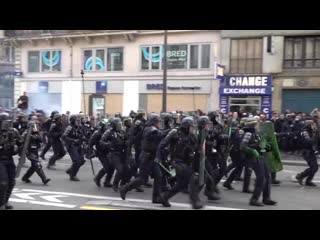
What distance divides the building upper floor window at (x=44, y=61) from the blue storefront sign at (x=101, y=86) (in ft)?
11.4

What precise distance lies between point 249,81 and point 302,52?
10.1 feet

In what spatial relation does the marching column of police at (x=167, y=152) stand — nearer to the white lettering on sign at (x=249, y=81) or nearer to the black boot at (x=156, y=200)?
the black boot at (x=156, y=200)

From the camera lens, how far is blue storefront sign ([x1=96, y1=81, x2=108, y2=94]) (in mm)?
30078

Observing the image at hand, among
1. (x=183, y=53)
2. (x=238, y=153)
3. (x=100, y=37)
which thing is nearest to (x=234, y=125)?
(x=238, y=153)

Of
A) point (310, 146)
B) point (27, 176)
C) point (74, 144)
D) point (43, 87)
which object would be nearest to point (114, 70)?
point (43, 87)

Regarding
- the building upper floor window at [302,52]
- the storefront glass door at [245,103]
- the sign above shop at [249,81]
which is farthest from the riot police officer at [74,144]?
the building upper floor window at [302,52]

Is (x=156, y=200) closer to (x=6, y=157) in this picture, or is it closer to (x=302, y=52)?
(x=6, y=157)

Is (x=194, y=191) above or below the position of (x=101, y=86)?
below

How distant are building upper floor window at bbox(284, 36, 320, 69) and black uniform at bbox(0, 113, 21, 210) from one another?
64.0 ft

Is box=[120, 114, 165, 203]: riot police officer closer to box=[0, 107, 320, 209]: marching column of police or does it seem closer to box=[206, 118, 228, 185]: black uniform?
box=[0, 107, 320, 209]: marching column of police

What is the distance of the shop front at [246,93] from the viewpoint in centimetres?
2523

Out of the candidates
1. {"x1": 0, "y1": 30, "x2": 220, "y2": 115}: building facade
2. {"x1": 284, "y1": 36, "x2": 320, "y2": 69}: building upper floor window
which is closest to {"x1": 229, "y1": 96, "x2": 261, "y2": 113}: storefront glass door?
{"x1": 0, "y1": 30, "x2": 220, "y2": 115}: building facade

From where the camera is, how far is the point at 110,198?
9445 mm

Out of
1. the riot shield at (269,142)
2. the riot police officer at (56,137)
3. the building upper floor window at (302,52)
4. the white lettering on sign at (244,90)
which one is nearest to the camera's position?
the riot shield at (269,142)
